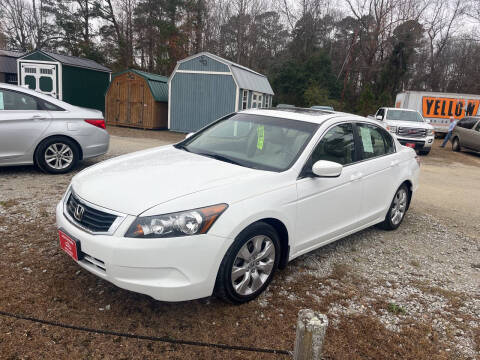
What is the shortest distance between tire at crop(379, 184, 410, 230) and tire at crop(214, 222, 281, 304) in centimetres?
248

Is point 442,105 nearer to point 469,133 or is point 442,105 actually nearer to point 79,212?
point 469,133

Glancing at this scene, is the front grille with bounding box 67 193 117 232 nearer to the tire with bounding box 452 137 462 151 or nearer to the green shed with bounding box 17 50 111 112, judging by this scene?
the green shed with bounding box 17 50 111 112

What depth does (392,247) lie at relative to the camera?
15.8 ft

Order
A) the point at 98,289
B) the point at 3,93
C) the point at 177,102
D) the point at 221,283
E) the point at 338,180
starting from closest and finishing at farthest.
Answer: the point at 221,283
the point at 98,289
the point at 338,180
the point at 3,93
the point at 177,102

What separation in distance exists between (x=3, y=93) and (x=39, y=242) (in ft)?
11.9

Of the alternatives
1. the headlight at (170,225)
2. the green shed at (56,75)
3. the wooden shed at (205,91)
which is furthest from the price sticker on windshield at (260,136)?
the green shed at (56,75)

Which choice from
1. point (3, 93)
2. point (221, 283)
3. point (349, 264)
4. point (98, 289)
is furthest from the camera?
point (3, 93)

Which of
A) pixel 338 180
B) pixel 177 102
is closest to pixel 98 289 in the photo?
pixel 338 180

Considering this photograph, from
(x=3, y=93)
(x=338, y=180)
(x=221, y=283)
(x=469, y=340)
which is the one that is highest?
(x=3, y=93)

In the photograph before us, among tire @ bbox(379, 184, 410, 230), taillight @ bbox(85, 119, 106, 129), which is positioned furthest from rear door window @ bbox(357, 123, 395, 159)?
taillight @ bbox(85, 119, 106, 129)

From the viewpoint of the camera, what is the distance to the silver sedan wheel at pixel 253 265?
3021mm

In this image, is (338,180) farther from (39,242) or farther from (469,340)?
(39,242)

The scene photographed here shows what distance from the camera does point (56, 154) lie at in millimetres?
6930

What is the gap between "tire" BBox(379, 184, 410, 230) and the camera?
5.16 metres
